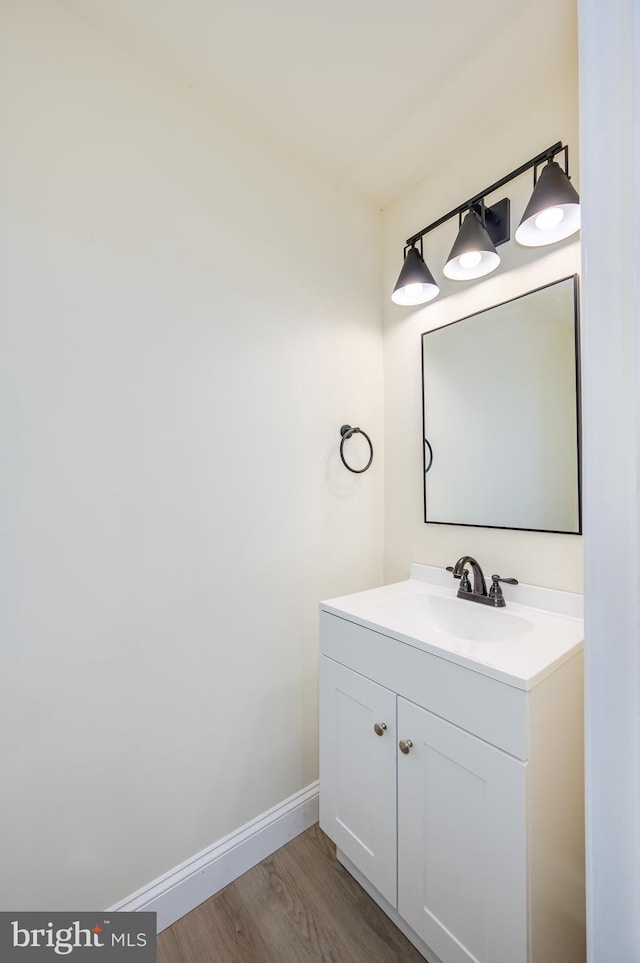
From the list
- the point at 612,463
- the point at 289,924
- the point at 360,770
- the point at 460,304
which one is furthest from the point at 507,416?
the point at 289,924

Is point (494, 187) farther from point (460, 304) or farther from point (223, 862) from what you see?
point (223, 862)

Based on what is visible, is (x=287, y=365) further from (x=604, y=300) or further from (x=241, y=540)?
(x=604, y=300)

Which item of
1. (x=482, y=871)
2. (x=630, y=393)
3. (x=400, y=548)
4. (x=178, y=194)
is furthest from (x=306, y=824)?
(x=178, y=194)

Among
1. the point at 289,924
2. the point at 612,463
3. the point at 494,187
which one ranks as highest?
the point at 494,187

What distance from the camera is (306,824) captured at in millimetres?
1612

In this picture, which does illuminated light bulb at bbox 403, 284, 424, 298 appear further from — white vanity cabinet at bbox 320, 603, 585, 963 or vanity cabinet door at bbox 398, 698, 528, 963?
vanity cabinet door at bbox 398, 698, 528, 963

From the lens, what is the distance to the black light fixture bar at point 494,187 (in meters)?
1.28

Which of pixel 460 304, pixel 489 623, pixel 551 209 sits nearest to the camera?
pixel 551 209

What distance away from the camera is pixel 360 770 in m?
1.29

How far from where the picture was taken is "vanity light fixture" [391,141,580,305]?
1.21m

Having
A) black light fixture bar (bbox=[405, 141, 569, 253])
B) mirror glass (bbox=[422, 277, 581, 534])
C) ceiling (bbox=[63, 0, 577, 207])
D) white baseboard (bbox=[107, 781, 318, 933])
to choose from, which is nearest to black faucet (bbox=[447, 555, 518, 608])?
mirror glass (bbox=[422, 277, 581, 534])

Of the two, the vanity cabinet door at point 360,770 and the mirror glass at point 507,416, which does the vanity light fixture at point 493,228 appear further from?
the vanity cabinet door at point 360,770

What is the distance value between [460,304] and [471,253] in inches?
7.5

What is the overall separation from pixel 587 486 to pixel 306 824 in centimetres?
177
